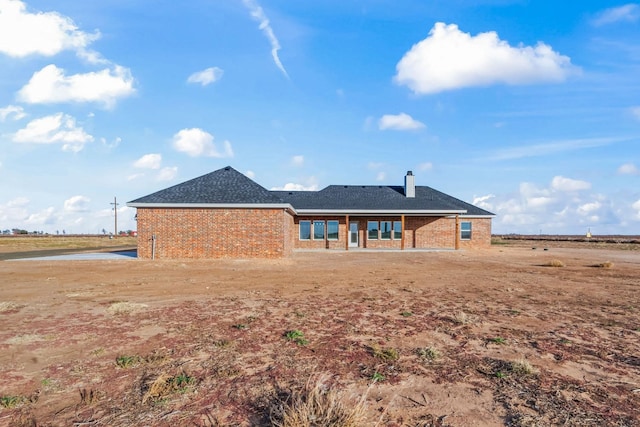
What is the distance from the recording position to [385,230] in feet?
99.6

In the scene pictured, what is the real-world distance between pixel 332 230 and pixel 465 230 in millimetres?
11419

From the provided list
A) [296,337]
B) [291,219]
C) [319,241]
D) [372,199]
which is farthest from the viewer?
[372,199]

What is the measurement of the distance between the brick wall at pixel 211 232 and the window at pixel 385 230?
11865 mm

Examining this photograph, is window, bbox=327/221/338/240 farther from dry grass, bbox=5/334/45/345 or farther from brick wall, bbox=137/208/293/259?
dry grass, bbox=5/334/45/345

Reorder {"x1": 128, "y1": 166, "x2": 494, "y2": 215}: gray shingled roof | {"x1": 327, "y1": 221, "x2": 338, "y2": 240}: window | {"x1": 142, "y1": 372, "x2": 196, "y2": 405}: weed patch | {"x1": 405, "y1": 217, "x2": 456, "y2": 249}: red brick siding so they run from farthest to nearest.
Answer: {"x1": 405, "y1": 217, "x2": 456, "y2": 249}: red brick siding → {"x1": 327, "y1": 221, "x2": 338, "y2": 240}: window → {"x1": 128, "y1": 166, "x2": 494, "y2": 215}: gray shingled roof → {"x1": 142, "y1": 372, "x2": 196, "y2": 405}: weed patch

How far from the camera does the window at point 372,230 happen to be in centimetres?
3019

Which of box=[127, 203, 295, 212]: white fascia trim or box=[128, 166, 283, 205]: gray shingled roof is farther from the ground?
box=[128, 166, 283, 205]: gray shingled roof

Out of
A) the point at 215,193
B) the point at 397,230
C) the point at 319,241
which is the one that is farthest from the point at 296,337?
the point at 397,230

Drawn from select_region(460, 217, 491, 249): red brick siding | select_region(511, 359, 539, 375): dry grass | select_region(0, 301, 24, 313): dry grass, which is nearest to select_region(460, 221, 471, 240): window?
select_region(460, 217, 491, 249): red brick siding

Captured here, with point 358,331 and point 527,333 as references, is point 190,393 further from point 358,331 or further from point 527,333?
point 527,333

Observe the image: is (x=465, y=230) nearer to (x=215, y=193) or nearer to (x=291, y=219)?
(x=291, y=219)

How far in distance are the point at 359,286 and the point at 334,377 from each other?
7.15m

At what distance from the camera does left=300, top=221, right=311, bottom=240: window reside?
1168 inches

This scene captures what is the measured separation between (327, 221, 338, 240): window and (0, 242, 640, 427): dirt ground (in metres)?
18.2
